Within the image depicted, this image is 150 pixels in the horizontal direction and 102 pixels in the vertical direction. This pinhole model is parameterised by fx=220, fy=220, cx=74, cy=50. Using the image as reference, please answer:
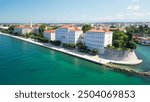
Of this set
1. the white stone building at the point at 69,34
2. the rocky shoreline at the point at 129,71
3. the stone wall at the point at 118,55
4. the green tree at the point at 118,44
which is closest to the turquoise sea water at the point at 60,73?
the rocky shoreline at the point at 129,71

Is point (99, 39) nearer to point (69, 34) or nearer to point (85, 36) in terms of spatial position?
point (85, 36)

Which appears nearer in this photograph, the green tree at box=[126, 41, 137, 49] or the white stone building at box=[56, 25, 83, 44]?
the green tree at box=[126, 41, 137, 49]

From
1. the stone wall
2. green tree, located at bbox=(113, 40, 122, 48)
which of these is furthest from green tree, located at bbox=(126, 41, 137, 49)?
the stone wall

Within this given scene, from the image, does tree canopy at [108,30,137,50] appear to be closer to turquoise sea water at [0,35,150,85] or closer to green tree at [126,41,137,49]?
green tree at [126,41,137,49]

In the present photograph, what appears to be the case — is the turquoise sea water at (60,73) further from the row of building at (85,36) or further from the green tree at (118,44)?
the row of building at (85,36)

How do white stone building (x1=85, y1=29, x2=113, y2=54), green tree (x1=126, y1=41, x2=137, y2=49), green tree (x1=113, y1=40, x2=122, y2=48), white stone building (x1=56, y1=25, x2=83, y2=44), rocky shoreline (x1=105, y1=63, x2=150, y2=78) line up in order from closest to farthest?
rocky shoreline (x1=105, y1=63, x2=150, y2=78) → green tree (x1=126, y1=41, x2=137, y2=49) → green tree (x1=113, y1=40, x2=122, y2=48) → white stone building (x1=85, y1=29, x2=113, y2=54) → white stone building (x1=56, y1=25, x2=83, y2=44)

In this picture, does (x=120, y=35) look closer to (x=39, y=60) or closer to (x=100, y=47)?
(x=100, y=47)
